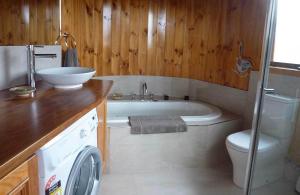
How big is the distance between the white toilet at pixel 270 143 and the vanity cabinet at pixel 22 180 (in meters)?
1.78

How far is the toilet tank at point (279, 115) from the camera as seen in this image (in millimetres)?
2334

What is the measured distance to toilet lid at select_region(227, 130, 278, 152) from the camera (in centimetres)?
229

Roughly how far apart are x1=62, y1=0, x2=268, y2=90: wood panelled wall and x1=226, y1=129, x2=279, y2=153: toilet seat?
0.80 metres

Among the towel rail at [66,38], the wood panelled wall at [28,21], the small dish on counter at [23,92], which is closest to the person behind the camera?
the small dish on counter at [23,92]

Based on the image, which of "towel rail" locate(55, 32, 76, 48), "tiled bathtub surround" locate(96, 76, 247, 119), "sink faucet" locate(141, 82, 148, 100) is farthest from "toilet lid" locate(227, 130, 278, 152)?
"towel rail" locate(55, 32, 76, 48)

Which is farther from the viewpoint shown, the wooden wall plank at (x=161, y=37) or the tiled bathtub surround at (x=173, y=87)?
the wooden wall plank at (x=161, y=37)

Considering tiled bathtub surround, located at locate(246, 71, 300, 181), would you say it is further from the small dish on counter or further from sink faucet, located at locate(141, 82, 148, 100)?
the small dish on counter

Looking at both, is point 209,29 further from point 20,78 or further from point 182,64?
point 20,78

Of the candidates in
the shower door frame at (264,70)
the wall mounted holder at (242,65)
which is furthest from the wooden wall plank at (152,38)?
the shower door frame at (264,70)

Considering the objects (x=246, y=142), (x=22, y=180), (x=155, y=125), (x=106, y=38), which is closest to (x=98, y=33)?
(x=106, y=38)

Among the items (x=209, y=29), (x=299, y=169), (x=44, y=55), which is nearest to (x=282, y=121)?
(x=299, y=169)

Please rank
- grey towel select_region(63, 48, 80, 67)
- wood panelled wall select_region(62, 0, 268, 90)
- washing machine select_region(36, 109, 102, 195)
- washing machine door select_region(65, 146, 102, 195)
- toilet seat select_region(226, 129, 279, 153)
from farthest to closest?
wood panelled wall select_region(62, 0, 268, 90)
grey towel select_region(63, 48, 80, 67)
toilet seat select_region(226, 129, 279, 153)
washing machine door select_region(65, 146, 102, 195)
washing machine select_region(36, 109, 102, 195)

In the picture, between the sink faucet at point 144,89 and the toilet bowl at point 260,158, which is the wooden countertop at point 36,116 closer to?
the toilet bowl at point 260,158

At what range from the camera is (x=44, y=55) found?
93.4 inches
